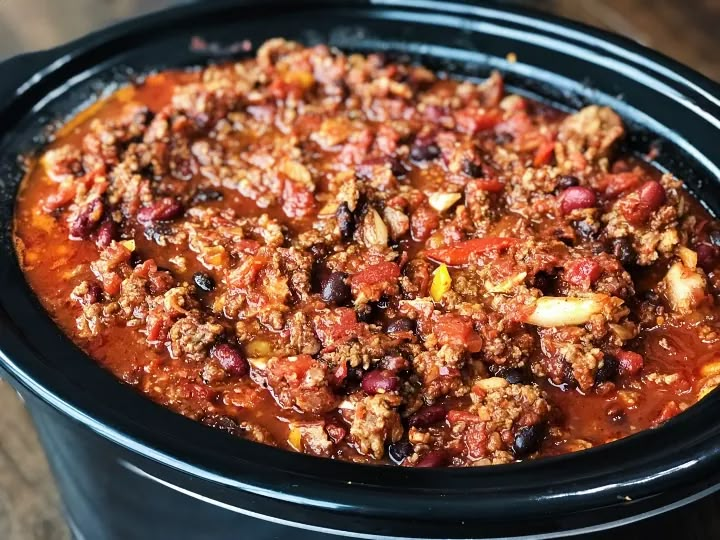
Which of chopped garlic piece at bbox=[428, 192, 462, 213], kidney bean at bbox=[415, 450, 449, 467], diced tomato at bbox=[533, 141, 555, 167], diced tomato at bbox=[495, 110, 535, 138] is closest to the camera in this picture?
kidney bean at bbox=[415, 450, 449, 467]

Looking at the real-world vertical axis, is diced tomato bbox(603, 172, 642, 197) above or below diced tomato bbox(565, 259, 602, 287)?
above

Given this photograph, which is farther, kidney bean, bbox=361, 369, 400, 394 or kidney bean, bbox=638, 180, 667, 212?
kidney bean, bbox=638, 180, 667, 212

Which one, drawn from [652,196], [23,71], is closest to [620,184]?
[652,196]

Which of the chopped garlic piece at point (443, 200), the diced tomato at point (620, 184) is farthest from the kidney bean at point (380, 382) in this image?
the diced tomato at point (620, 184)

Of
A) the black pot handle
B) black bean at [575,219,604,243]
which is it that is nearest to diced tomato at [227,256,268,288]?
black bean at [575,219,604,243]

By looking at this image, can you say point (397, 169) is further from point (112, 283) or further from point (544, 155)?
point (112, 283)

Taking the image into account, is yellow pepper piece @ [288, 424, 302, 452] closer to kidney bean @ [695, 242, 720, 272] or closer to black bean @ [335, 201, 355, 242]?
black bean @ [335, 201, 355, 242]

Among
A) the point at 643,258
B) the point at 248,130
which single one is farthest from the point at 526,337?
the point at 248,130
